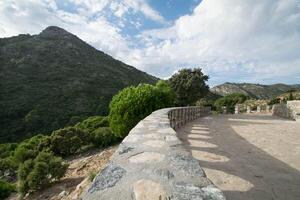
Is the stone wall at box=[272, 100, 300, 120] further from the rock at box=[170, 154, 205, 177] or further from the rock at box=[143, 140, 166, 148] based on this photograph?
the rock at box=[170, 154, 205, 177]

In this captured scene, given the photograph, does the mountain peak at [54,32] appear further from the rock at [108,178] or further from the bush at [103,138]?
the rock at [108,178]

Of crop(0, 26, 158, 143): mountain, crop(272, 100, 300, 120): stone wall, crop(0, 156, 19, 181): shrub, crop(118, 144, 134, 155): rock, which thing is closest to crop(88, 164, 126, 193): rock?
crop(118, 144, 134, 155): rock

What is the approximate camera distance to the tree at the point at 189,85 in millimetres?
26531

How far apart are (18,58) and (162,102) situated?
50.0 metres

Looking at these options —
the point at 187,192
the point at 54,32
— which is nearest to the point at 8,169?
the point at 187,192

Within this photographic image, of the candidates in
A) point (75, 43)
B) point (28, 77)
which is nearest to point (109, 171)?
point (28, 77)

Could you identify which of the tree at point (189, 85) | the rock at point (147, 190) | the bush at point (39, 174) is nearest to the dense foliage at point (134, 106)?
the bush at point (39, 174)

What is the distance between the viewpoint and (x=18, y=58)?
52.3 meters

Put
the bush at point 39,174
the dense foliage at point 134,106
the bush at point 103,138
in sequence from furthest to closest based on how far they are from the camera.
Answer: the bush at point 103,138 < the dense foliage at point 134,106 < the bush at point 39,174

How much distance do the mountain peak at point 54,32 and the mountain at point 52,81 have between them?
237mm

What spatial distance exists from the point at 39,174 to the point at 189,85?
19.8 meters

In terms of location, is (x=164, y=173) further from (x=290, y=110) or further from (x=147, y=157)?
(x=290, y=110)

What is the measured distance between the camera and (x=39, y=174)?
332 inches

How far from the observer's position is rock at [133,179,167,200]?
1612 mm
